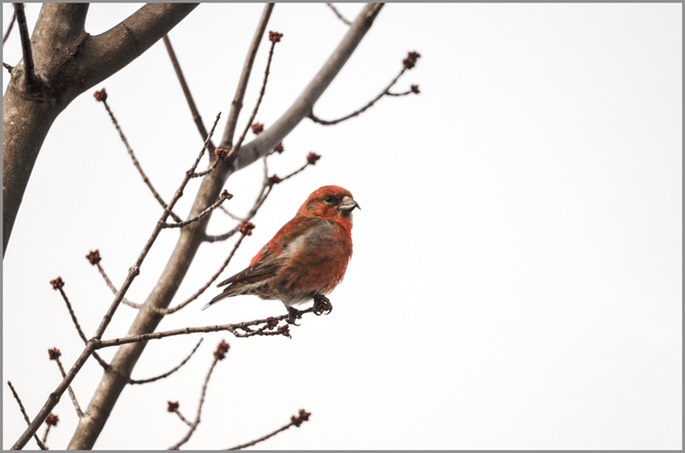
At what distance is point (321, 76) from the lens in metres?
5.46

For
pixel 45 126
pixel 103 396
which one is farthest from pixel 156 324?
pixel 45 126

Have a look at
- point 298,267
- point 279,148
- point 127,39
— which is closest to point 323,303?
point 298,267

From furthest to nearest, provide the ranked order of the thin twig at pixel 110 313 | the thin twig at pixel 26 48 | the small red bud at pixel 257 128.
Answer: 1. the small red bud at pixel 257 128
2. the thin twig at pixel 110 313
3. the thin twig at pixel 26 48

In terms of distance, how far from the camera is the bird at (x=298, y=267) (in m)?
4.77

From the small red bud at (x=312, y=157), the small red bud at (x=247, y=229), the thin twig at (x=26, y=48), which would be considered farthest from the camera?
the small red bud at (x=312, y=157)

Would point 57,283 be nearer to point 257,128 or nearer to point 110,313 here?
point 110,313

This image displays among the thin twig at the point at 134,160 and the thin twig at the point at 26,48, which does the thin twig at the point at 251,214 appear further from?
the thin twig at the point at 26,48

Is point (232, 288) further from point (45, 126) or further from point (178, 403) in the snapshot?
point (45, 126)

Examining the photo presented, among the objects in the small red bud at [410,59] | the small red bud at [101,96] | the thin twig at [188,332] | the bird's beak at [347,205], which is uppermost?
the small red bud at [410,59]

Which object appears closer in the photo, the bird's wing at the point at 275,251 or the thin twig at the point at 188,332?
the thin twig at the point at 188,332

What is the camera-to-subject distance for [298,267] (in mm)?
4773

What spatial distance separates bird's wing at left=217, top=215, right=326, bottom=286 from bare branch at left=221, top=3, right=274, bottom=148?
2.36 feet

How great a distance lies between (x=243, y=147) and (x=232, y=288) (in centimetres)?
97

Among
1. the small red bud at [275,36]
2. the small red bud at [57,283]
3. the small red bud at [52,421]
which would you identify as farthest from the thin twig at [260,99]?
the small red bud at [52,421]
